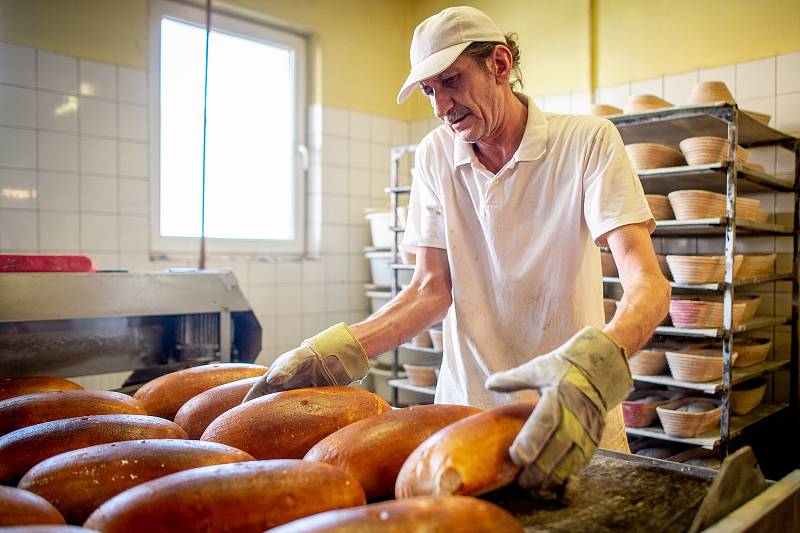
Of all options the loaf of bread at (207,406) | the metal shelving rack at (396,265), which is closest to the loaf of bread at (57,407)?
the loaf of bread at (207,406)

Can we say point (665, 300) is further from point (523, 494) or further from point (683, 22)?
point (683, 22)

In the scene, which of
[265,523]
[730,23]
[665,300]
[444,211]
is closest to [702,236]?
[730,23]

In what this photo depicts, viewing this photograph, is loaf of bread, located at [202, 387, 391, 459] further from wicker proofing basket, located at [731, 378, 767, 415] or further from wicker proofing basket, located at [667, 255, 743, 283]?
wicker proofing basket, located at [731, 378, 767, 415]

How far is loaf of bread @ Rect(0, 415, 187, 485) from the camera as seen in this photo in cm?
89

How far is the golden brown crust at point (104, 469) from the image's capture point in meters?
0.78

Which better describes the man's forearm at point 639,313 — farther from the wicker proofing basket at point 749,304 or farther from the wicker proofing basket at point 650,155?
the wicker proofing basket at point 749,304

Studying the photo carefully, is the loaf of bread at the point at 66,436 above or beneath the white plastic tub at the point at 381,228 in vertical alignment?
beneath

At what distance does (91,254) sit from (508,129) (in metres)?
2.73

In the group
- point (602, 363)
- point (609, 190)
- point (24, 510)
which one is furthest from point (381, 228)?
point (24, 510)

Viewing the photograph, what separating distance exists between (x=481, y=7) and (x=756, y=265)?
2711 millimetres

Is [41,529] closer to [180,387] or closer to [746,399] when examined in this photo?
[180,387]

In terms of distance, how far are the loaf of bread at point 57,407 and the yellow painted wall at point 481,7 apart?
2.85 metres

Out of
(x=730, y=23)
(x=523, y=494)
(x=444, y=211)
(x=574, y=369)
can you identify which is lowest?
(x=523, y=494)

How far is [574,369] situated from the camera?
2.94ft
